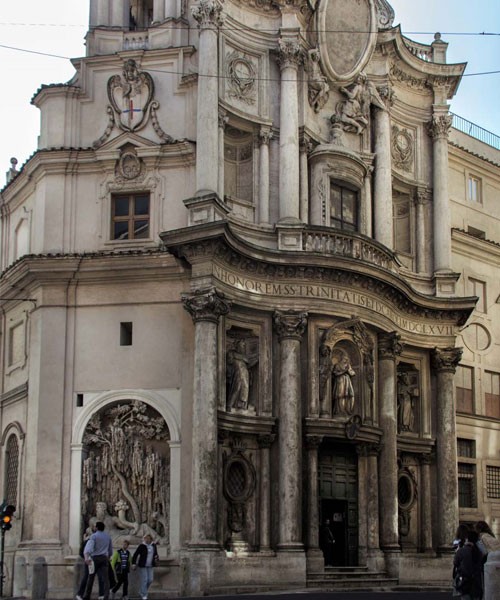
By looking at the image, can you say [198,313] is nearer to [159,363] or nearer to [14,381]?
[159,363]

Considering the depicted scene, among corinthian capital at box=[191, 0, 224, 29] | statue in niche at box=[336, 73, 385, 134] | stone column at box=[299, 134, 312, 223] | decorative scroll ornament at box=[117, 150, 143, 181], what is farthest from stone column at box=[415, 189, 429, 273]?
decorative scroll ornament at box=[117, 150, 143, 181]

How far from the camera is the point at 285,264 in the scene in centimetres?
3222

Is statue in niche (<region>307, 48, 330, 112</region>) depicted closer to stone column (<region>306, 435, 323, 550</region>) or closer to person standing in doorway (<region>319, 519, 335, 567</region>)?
stone column (<region>306, 435, 323, 550</region>)

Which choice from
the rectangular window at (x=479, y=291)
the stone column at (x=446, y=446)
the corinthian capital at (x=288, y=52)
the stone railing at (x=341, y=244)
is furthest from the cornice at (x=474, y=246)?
the corinthian capital at (x=288, y=52)

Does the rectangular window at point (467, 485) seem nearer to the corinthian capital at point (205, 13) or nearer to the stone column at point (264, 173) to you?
the stone column at point (264, 173)

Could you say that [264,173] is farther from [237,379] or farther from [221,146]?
[237,379]

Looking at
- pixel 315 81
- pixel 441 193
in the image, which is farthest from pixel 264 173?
pixel 441 193

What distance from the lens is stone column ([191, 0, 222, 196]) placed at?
1242 inches

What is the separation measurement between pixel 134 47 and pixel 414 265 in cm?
1210

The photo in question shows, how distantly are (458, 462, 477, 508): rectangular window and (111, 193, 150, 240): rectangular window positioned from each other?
14626 millimetres

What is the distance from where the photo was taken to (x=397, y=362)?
36562 mm

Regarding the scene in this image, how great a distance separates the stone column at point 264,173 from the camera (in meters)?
33.5

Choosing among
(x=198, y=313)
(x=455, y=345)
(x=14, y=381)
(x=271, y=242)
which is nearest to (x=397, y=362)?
(x=455, y=345)

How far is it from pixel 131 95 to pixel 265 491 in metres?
12.2
